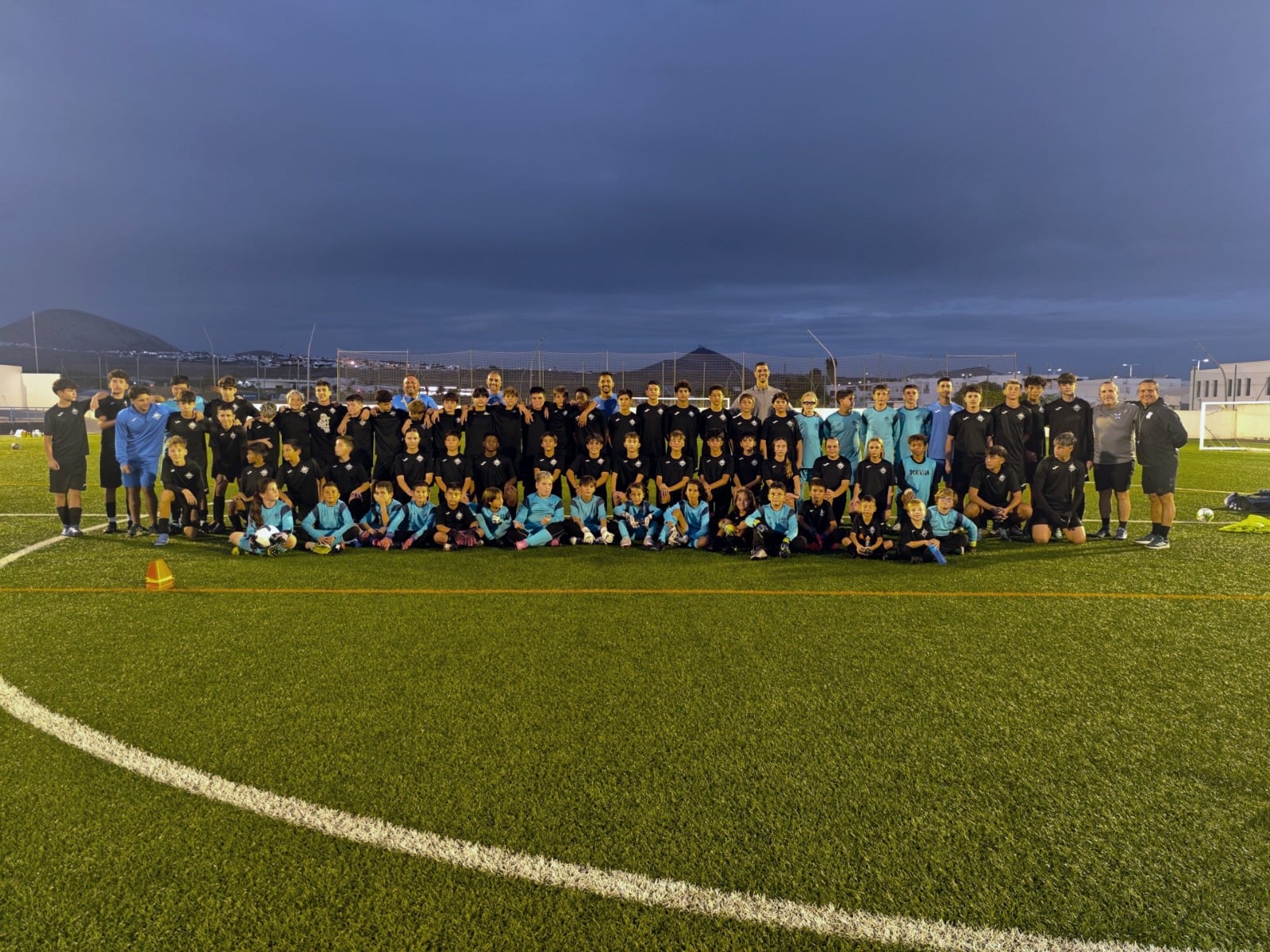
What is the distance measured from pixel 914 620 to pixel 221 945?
14.6 ft

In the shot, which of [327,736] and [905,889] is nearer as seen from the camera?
[905,889]

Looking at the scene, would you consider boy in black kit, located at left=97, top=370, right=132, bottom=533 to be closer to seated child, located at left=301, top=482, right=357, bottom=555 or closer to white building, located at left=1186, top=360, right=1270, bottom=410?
seated child, located at left=301, top=482, right=357, bottom=555

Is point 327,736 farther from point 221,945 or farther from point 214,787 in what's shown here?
point 221,945

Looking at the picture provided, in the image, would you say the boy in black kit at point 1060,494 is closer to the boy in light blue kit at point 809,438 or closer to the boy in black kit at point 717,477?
the boy in light blue kit at point 809,438

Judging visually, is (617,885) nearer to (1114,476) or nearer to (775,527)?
(775,527)

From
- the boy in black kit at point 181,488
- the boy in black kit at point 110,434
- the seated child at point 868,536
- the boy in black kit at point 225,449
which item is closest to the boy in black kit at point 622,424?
the seated child at point 868,536

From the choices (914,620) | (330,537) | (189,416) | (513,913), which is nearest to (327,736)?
(513,913)

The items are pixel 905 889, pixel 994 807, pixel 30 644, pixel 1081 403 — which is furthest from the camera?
pixel 1081 403

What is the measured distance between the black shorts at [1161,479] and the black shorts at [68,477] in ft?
39.0

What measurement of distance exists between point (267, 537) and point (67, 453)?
9.58 feet

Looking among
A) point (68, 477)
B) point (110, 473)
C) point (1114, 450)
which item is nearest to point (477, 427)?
point (68, 477)

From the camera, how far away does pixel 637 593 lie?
6.07m

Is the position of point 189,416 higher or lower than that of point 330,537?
higher

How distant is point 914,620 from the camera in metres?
5.23
